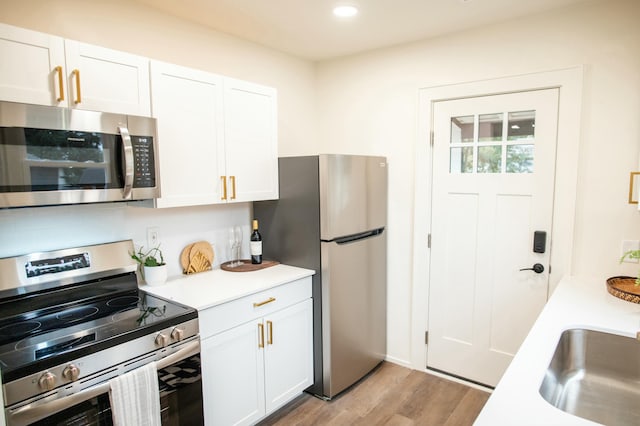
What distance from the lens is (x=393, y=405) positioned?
8.60ft

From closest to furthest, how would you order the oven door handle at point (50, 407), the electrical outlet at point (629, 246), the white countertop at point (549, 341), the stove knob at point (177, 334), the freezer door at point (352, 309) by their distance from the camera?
1. the white countertop at point (549, 341)
2. the oven door handle at point (50, 407)
3. the stove knob at point (177, 334)
4. the electrical outlet at point (629, 246)
5. the freezer door at point (352, 309)

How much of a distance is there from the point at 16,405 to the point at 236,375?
1032 millimetres

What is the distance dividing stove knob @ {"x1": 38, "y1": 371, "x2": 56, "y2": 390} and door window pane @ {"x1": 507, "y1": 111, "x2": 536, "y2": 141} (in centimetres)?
269

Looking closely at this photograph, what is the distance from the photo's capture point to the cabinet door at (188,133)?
6.72ft

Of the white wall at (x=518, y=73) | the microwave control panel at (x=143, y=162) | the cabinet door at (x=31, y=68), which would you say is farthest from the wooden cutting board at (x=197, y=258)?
the white wall at (x=518, y=73)

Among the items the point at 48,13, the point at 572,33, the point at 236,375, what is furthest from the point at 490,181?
the point at 48,13

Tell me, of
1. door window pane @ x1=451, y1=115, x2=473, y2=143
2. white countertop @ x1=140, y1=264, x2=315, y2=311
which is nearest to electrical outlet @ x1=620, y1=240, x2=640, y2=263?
door window pane @ x1=451, y1=115, x2=473, y2=143

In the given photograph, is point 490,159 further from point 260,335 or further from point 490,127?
point 260,335

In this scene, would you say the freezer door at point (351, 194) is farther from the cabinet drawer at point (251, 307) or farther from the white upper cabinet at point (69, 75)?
the white upper cabinet at point (69, 75)

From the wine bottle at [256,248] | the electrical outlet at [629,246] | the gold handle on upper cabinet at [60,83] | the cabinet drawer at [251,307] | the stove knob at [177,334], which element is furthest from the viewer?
the wine bottle at [256,248]

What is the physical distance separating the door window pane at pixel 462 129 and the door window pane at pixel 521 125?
0.25 metres

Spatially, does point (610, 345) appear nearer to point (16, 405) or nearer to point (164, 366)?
point (164, 366)

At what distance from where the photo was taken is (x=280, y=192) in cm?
274

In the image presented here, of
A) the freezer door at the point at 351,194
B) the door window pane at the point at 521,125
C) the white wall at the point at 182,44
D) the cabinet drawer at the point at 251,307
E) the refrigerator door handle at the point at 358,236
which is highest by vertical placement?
the white wall at the point at 182,44
